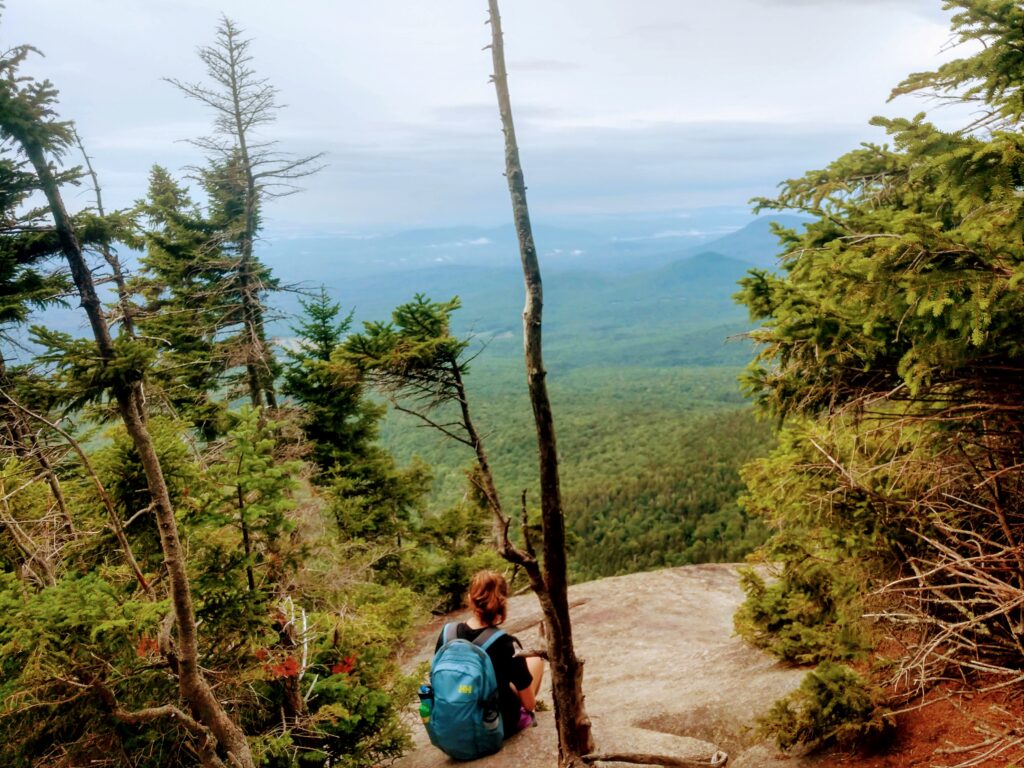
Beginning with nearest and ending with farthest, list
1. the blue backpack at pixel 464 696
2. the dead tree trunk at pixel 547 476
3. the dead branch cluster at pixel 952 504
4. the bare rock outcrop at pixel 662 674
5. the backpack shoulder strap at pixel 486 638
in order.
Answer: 1. the dead tree trunk at pixel 547 476
2. the dead branch cluster at pixel 952 504
3. the blue backpack at pixel 464 696
4. the backpack shoulder strap at pixel 486 638
5. the bare rock outcrop at pixel 662 674

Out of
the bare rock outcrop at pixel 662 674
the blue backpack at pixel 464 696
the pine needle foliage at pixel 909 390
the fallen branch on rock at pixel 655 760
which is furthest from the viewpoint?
the bare rock outcrop at pixel 662 674

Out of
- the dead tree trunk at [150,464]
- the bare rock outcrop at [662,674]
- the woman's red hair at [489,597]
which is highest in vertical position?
the dead tree trunk at [150,464]

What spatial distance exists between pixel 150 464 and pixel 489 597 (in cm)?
280

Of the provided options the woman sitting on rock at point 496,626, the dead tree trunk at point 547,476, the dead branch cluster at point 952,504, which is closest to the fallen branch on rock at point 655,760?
the dead tree trunk at point 547,476

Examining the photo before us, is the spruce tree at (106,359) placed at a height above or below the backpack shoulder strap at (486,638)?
above

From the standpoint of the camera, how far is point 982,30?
3.44m

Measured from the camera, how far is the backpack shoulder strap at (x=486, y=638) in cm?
486

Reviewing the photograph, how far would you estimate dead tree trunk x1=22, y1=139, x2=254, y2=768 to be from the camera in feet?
12.1

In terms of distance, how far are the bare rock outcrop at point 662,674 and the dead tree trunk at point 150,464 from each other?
232 cm

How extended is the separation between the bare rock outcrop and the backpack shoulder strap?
3.72 feet

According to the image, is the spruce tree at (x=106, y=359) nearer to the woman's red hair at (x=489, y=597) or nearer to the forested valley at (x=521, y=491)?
the forested valley at (x=521, y=491)

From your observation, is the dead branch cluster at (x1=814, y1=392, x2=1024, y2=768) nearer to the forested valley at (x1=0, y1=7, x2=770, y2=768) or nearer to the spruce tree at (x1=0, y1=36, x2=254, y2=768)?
the forested valley at (x1=0, y1=7, x2=770, y2=768)

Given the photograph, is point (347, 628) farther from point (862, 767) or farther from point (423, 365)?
point (862, 767)

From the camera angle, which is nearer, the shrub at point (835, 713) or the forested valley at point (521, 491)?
the forested valley at point (521, 491)
